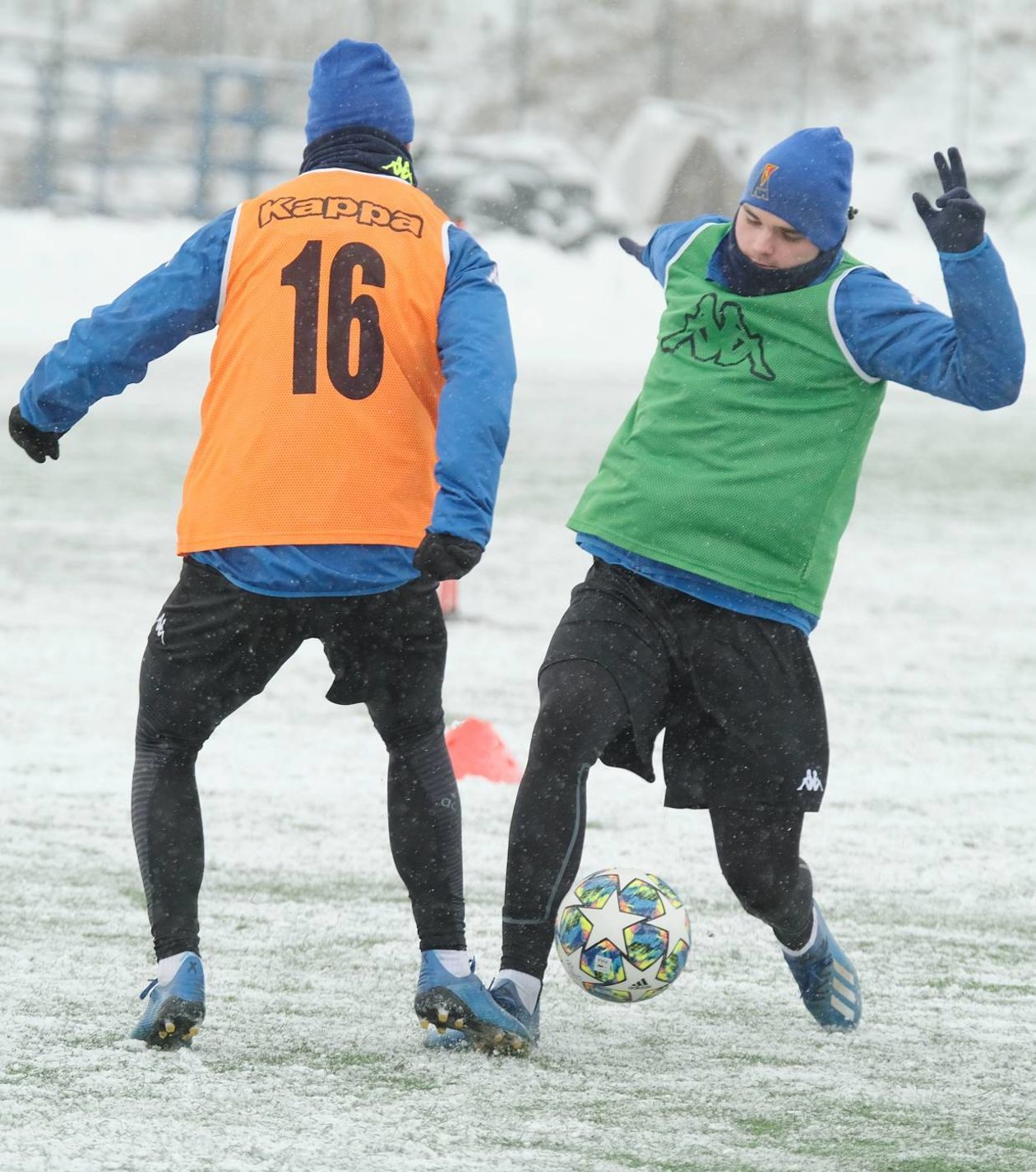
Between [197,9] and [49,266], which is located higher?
[197,9]

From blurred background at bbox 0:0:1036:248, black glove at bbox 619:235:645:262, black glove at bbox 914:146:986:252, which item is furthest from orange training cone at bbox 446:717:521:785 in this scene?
blurred background at bbox 0:0:1036:248

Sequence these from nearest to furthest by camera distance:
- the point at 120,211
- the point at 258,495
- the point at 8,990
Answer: the point at 258,495 → the point at 8,990 → the point at 120,211

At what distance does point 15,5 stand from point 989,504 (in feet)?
76.9

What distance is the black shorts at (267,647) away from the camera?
373 centimetres

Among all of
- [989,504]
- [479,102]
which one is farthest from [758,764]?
[479,102]

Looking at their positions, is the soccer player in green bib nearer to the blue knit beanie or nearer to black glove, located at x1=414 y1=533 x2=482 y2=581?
the blue knit beanie

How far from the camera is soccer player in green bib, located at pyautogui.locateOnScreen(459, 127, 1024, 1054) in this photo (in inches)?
149

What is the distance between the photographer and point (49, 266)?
87.0 ft

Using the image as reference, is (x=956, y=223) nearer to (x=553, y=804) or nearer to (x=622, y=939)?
(x=553, y=804)

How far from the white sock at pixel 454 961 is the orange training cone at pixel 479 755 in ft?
8.47

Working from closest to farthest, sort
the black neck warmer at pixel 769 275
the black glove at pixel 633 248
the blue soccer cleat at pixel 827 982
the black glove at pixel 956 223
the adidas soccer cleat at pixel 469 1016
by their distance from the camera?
the black glove at pixel 956 223, the adidas soccer cleat at pixel 469 1016, the black neck warmer at pixel 769 275, the blue soccer cleat at pixel 827 982, the black glove at pixel 633 248

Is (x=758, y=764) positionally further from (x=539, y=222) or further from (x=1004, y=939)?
(x=539, y=222)

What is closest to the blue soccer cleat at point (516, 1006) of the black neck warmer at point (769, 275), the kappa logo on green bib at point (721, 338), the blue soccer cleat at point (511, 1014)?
the blue soccer cleat at point (511, 1014)

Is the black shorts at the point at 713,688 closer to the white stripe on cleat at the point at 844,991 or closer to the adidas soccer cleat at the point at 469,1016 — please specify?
the white stripe on cleat at the point at 844,991
